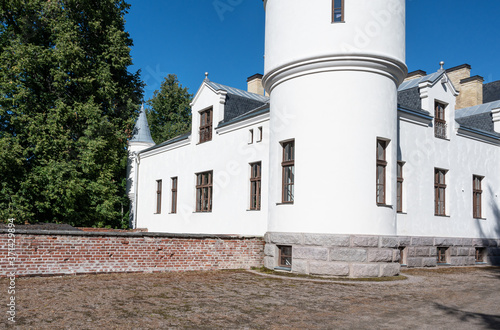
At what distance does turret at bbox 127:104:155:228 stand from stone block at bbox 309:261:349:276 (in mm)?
16700

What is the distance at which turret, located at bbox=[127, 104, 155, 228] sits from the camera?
88.7 ft

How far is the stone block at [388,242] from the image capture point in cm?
1257

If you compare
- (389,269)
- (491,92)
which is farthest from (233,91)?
(491,92)

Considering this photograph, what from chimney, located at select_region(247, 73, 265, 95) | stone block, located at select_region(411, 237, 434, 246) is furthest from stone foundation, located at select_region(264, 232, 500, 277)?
chimney, located at select_region(247, 73, 265, 95)

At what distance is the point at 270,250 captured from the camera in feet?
45.3

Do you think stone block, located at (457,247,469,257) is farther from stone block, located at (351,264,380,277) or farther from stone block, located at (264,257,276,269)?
stone block, located at (264,257,276,269)

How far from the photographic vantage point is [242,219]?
1794 centimetres

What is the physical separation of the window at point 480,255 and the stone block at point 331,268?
9.69 meters

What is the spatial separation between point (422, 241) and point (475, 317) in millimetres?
9564

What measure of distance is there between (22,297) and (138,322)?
114 inches

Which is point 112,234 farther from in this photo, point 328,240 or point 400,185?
point 400,185

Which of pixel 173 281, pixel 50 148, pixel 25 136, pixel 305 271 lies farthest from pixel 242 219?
pixel 25 136

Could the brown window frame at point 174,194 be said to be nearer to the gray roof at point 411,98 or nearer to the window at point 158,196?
the window at point 158,196

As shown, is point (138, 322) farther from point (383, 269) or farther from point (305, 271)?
point (383, 269)
